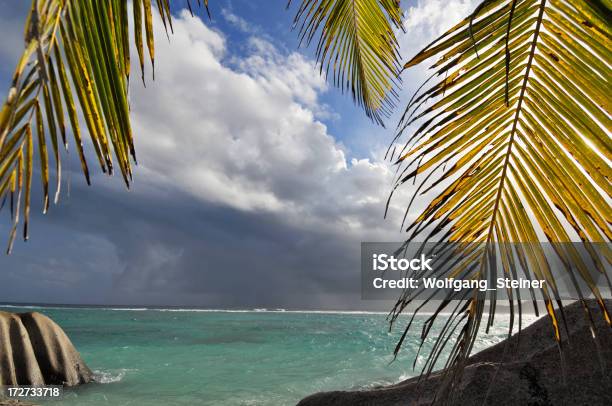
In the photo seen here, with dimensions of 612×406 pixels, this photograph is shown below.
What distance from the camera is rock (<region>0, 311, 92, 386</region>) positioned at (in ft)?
23.8

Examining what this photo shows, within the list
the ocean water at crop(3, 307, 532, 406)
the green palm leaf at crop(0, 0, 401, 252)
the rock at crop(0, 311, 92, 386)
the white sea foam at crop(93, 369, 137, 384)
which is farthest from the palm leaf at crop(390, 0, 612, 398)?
the white sea foam at crop(93, 369, 137, 384)

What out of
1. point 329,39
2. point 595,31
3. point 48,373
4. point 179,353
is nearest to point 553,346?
point 595,31

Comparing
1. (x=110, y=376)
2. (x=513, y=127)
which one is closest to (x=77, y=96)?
(x=513, y=127)

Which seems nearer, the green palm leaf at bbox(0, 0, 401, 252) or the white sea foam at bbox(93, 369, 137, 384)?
the green palm leaf at bbox(0, 0, 401, 252)

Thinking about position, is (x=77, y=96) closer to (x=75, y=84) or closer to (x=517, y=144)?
(x=75, y=84)

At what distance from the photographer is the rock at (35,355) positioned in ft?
23.8

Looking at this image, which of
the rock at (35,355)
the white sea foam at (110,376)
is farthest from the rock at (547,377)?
the white sea foam at (110,376)

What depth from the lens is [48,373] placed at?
8000mm

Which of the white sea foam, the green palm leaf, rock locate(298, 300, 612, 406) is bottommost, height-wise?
the white sea foam

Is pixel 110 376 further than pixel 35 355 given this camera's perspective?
Yes

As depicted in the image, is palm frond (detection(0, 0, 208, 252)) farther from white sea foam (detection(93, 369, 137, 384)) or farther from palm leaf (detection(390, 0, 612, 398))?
white sea foam (detection(93, 369, 137, 384))

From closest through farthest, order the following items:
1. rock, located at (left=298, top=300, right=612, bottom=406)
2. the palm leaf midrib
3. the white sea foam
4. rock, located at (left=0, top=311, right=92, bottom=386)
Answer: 1. the palm leaf midrib
2. rock, located at (left=298, top=300, right=612, bottom=406)
3. rock, located at (left=0, top=311, right=92, bottom=386)
4. the white sea foam

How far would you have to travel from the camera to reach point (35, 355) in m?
7.84

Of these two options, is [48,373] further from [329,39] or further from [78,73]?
[78,73]
